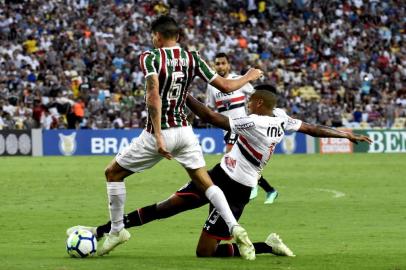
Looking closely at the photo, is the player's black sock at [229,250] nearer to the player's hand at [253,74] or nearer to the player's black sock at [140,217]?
the player's black sock at [140,217]

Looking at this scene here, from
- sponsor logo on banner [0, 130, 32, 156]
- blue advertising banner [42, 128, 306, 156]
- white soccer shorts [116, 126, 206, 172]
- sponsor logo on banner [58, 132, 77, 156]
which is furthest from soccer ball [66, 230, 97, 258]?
sponsor logo on banner [58, 132, 77, 156]

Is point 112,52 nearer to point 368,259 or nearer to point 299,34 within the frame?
point 299,34

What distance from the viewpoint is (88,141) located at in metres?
38.7

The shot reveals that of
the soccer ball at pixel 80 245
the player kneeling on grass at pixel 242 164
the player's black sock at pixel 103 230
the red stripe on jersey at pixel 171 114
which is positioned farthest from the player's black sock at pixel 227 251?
the red stripe on jersey at pixel 171 114

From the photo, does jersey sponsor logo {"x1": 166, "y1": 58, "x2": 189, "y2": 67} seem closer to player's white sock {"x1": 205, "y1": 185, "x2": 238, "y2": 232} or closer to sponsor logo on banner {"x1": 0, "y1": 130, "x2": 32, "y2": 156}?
player's white sock {"x1": 205, "y1": 185, "x2": 238, "y2": 232}

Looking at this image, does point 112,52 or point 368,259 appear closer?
point 368,259

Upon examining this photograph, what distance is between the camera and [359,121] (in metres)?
46.1

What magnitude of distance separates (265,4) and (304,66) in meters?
5.74

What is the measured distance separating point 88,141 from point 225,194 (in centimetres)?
2768

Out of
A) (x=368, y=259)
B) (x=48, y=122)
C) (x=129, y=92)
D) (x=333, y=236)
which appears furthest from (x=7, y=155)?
(x=368, y=259)

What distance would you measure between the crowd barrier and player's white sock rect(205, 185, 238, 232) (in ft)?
86.2

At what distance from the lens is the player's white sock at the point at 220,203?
10.6 m

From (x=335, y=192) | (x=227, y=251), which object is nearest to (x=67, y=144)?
(x=335, y=192)

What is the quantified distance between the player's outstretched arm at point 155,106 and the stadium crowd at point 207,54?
1090 inches
